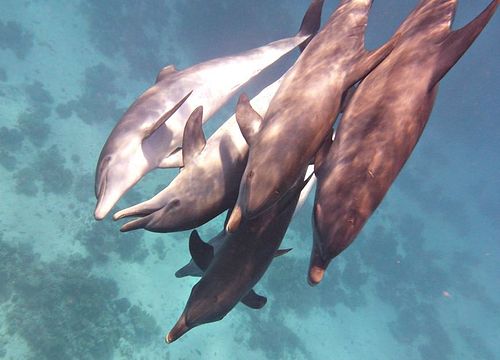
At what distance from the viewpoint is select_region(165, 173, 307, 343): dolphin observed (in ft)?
11.1

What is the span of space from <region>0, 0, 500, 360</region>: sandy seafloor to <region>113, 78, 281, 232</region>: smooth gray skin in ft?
46.6

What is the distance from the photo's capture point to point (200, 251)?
4207mm

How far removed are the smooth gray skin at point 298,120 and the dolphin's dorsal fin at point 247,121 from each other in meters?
0.17

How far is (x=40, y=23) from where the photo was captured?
29.1m

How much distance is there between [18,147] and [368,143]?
74.6ft

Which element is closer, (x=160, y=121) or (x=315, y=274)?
(x=315, y=274)

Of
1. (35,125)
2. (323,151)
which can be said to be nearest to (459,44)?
(323,151)

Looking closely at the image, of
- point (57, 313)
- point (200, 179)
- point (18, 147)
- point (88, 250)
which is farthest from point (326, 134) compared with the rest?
point (18, 147)

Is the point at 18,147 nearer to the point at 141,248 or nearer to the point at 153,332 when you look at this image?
the point at 141,248

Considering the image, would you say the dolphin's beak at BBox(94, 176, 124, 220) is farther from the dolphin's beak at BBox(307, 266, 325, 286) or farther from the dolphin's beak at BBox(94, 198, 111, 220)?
the dolphin's beak at BBox(307, 266, 325, 286)

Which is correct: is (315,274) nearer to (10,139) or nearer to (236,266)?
(236,266)

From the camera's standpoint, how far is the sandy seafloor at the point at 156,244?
1609 centimetres

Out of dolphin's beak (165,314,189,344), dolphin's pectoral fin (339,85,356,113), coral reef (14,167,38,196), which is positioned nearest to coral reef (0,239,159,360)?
coral reef (14,167,38,196)

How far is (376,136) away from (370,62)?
0.75 m
